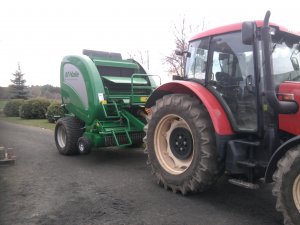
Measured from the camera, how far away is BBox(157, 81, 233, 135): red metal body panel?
4.42 metres

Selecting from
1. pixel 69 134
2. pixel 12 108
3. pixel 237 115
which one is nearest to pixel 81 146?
pixel 69 134

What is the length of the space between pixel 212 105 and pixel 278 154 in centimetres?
112

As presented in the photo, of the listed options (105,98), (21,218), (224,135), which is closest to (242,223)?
(224,135)

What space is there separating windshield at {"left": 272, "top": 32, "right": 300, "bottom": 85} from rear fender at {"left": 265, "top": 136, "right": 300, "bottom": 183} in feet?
2.80

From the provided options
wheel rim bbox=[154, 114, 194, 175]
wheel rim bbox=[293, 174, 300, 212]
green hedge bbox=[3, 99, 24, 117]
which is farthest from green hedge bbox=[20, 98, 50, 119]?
wheel rim bbox=[293, 174, 300, 212]

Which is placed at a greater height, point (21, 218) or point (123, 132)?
point (123, 132)

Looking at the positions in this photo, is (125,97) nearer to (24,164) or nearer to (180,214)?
(24,164)

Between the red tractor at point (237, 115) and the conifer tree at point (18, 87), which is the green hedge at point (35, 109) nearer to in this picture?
the conifer tree at point (18, 87)

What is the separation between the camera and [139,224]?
3945 mm

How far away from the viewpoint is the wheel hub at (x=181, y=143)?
16.5ft

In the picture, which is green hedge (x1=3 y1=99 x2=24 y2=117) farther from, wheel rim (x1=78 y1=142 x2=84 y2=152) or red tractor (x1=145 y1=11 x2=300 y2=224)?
red tractor (x1=145 y1=11 x2=300 y2=224)

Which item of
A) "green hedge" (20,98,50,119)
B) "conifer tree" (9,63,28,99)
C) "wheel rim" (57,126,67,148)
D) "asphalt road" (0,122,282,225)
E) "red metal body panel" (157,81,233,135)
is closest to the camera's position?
"asphalt road" (0,122,282,225)

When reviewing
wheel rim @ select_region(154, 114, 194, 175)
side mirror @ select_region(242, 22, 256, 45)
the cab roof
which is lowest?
wheel rim @ select_region(154, 114, 194, 175)

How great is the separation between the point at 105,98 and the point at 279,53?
3.83 meters
